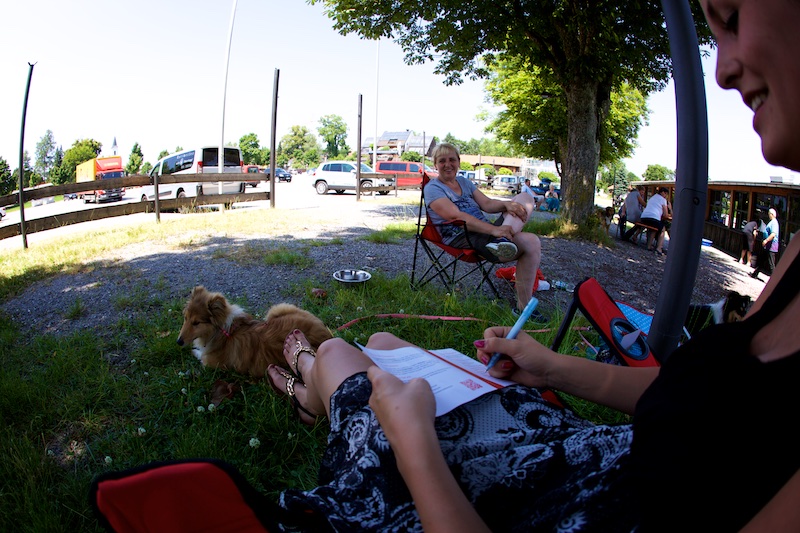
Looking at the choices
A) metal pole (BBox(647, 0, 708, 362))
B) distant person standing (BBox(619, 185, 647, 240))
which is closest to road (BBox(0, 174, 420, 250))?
distant person standing (BBox(619, 185, 647, 240))

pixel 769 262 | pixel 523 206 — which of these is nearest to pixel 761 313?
pixel 523 206

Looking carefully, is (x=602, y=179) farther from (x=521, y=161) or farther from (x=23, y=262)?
(x=23, y=262)

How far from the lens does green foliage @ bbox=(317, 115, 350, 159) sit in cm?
7944

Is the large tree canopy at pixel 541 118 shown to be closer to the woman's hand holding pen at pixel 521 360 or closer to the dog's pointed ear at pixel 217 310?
the dog's pointed ear at pixel 217 310

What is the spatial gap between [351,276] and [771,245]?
43.8 feet

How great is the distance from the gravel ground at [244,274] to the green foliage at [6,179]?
29495 millimetres

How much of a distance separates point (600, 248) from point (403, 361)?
8072 millimetres

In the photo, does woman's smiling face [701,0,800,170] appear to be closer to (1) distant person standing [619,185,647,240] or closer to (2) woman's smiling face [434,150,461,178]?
(2) woman's smiling face [434,150,461,178]

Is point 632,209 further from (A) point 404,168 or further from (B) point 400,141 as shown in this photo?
(B) point 400,141

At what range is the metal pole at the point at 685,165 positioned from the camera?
1978 millimetres

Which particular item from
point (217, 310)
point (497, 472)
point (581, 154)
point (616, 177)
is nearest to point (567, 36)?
point (581, 154)

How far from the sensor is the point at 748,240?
1407 centimetres

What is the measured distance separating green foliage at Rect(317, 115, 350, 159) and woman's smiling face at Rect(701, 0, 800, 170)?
8022cm

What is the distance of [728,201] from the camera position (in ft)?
56.4
